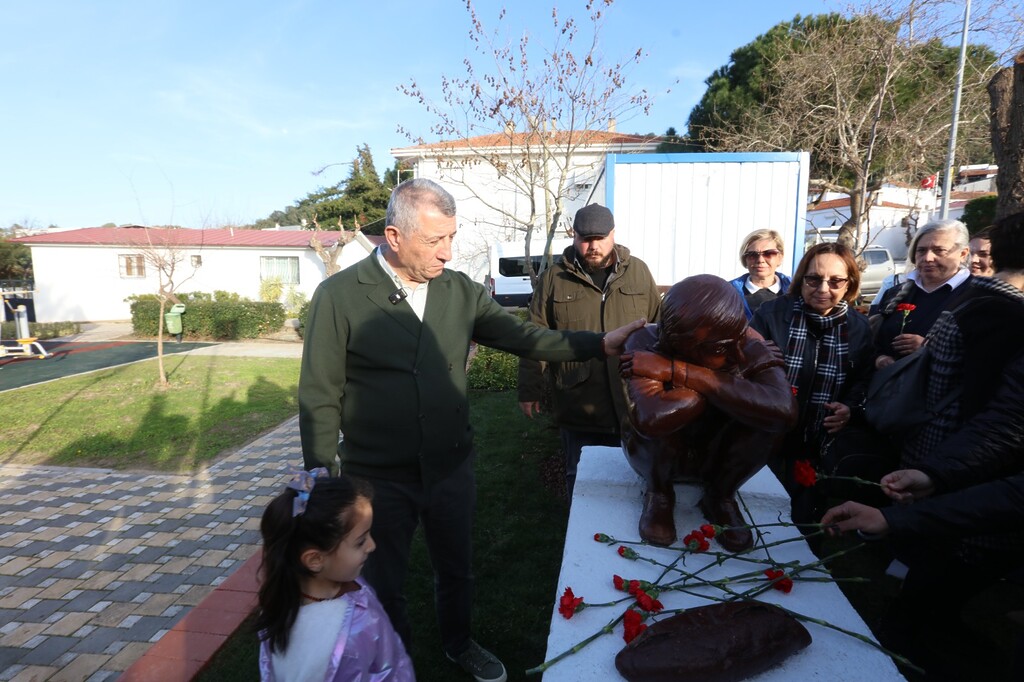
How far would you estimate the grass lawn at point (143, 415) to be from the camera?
243 inches

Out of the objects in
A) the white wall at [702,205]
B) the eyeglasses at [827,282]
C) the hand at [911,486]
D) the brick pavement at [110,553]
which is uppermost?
the white wall at [702,205]

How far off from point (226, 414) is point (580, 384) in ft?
20.9

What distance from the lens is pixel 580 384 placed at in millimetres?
3150

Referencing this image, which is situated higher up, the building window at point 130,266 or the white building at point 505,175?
the white building at point 505,175

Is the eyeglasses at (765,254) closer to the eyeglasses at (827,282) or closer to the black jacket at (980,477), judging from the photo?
the eyeglasses at (827,282)

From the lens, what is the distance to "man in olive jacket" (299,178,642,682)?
6.88 ft

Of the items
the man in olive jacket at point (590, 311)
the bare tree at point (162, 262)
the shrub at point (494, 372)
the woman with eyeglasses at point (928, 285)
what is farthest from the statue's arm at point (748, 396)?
the bare tree at point (162, 262)

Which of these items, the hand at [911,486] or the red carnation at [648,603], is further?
the hand at [911,486]

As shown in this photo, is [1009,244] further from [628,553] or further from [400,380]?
[400,380]

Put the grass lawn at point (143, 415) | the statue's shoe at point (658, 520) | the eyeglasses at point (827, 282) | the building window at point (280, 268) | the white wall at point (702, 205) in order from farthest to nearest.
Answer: the building window at point (280, 268) < the grass lawn at point (143, 415) < the white wall at point (702, 205) < the eyeglasses at point (827, 282) < the statue's shoe at point (658, 520)

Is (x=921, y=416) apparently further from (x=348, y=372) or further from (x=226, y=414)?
(x=226, y=414)

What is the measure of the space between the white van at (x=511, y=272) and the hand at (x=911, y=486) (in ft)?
47.7

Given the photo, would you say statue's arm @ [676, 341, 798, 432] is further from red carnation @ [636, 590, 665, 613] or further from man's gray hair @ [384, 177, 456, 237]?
man's gray hair @ [384, 177, 456, 237]

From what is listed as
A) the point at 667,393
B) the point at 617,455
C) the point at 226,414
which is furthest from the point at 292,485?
the point at 226,414
